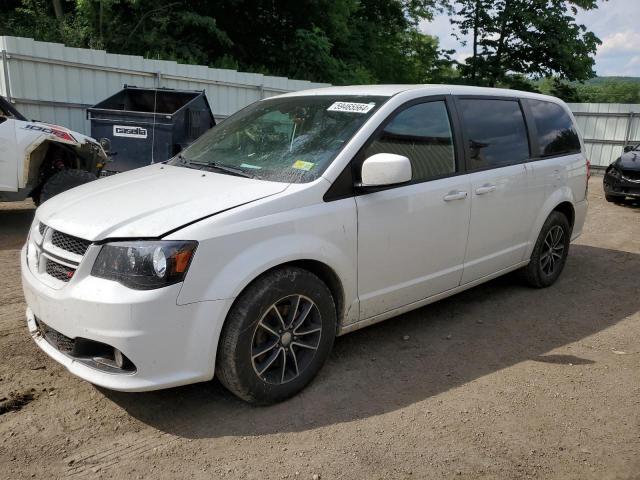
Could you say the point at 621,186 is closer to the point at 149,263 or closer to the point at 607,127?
the point at 607,127

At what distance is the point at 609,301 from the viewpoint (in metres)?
5.34

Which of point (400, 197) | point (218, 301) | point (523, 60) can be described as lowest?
point (218, 301)

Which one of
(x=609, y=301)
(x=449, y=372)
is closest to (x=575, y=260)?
(x=609, y=301)

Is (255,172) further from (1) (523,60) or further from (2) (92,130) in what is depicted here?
(1) (523,60)

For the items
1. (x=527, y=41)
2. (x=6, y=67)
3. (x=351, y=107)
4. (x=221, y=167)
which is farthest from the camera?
(x=527, y=41)

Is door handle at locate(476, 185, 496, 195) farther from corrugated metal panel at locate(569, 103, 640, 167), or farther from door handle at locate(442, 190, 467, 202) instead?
corrugated metal panel at locate(569, 103, 640, 167)

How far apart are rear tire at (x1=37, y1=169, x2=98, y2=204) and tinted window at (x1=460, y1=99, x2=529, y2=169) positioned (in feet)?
16.0

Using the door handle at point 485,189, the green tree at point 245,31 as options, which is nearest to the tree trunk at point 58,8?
the green tree at point 245,31

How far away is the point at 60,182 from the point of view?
6.84 metres

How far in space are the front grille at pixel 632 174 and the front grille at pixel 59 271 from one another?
10761mm

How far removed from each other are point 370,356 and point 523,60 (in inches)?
966

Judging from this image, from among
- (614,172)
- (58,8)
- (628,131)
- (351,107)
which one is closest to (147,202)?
(351,107)

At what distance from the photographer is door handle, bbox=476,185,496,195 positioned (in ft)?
14.0

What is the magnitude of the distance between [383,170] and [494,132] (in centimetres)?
171
